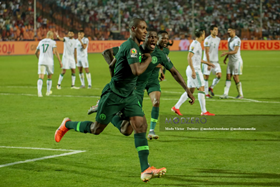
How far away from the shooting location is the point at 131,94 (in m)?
6.47

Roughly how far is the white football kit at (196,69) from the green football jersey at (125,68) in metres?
5.72

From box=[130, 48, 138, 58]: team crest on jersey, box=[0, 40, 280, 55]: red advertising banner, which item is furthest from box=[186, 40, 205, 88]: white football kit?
box=[0, 40, 280, 55]: red advertising banner

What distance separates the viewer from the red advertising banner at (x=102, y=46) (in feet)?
132

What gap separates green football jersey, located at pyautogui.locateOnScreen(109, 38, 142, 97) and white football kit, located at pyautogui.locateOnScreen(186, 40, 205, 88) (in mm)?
5719

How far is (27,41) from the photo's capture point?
4109 cm

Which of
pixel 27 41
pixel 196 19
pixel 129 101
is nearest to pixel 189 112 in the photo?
pixel 129 101

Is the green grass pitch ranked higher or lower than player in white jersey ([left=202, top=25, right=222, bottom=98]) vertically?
lower

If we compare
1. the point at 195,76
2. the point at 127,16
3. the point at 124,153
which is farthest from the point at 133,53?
the point at 127,16

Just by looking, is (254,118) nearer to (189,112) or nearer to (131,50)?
(189,112)

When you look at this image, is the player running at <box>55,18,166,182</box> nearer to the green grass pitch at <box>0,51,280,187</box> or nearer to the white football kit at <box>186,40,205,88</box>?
the green grass pitch at <box>0,51,280,187</box>

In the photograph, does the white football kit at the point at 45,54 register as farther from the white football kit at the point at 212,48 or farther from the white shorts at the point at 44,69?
the white football kit at the point at 212,48

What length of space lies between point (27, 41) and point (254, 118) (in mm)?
32666

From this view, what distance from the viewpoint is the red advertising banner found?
4034 centimetres

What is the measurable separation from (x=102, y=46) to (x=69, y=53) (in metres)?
27.2
